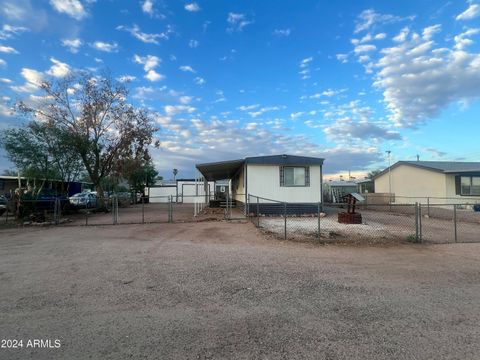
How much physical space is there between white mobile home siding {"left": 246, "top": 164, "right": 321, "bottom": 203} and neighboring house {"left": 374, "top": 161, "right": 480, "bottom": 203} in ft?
20.1

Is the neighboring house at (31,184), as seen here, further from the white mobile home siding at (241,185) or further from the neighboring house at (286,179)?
the white mobile home siding at (241,185)

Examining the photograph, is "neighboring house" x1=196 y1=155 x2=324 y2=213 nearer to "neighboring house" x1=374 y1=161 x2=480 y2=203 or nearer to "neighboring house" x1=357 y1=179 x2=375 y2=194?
"neighboring house" x1=374 y1=161 x2=480 y2=203

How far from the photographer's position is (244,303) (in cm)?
462

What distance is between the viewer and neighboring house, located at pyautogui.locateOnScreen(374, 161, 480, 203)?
73.8 feet

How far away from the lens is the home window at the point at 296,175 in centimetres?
1814

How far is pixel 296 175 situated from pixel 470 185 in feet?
45.7

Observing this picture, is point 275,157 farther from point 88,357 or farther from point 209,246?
point 88,357

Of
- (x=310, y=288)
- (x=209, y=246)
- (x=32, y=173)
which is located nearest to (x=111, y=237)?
(x=209, y=246)

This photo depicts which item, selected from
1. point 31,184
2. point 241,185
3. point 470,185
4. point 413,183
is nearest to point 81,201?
point 31,184

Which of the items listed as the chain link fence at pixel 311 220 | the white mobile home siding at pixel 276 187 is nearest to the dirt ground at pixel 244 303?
the chain link fence at pixel 311 220

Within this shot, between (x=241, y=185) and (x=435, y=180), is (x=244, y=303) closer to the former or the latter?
(x=241, y=185)

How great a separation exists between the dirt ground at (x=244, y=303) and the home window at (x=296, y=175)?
378 inches

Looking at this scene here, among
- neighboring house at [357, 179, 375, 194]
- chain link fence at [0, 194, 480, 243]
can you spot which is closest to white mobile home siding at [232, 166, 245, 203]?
chain link fence at [0, 194, 480, 243]

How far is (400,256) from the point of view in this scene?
785cm
